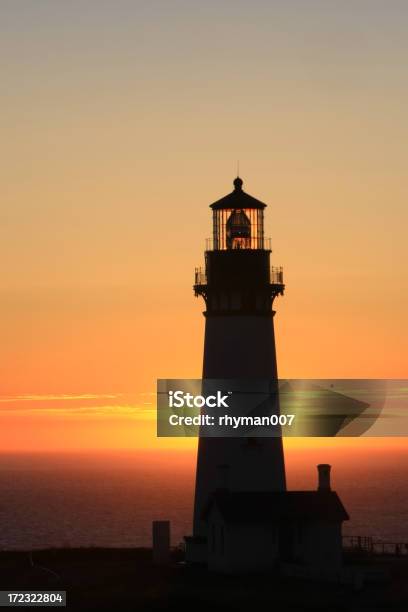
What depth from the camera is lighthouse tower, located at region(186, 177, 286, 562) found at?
199 feet

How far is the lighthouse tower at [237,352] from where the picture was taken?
60688 millimetres

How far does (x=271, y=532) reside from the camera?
59125 millimetres

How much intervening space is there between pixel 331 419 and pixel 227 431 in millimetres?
8939

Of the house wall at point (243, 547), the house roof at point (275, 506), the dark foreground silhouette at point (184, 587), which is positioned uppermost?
the house roof at point (275, 506)

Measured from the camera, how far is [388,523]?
144 m

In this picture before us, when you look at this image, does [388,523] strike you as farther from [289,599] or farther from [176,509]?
[289,599]

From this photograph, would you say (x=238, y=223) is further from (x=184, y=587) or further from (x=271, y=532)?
(x=184, y=587)

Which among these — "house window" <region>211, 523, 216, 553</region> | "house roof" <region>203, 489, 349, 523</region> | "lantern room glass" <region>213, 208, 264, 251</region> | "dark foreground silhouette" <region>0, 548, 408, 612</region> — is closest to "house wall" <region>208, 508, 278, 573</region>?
"house window" <region>211, 523, 216, 553</region>

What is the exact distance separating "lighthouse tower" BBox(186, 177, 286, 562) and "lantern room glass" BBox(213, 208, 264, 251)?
1.15 ft

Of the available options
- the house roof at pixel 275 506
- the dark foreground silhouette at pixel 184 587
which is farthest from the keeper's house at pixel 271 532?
the dark foreground silhouette at pixel 184 587

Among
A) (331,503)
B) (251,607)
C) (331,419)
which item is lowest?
(251,607)

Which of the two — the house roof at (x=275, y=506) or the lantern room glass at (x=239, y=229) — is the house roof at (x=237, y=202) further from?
the house roof at (x=275, y=506)

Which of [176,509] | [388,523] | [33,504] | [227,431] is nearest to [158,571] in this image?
[227,431]

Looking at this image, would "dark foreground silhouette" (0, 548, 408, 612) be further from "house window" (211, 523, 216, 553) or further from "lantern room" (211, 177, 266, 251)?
"lantern room" (211, 177, 266, 251)
